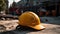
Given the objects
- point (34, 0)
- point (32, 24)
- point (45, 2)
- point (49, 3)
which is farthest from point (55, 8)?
point (32, 24)

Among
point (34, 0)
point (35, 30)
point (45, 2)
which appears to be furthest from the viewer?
point (34, 0)

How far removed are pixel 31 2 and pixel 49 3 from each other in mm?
16806

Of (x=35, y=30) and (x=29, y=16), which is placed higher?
(x=29, y=16)

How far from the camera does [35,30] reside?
11.9m

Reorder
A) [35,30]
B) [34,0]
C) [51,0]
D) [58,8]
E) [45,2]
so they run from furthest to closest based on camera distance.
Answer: [34,0]
[45,2]
[51,0]
[58,8]
[35,30]

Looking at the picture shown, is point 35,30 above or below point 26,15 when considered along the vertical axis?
below

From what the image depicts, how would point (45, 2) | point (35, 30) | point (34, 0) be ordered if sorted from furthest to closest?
point (34, 0), point (45, 2), point (35, 30)

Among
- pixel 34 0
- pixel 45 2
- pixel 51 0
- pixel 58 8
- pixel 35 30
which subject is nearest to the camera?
pixel 35 30

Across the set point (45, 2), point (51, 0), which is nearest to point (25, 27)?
point (51, 0)

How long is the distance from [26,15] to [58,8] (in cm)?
2233

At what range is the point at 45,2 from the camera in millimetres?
40062

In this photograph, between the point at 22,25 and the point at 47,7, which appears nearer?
the point at 22,25

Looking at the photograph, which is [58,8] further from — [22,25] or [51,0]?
[22,25]

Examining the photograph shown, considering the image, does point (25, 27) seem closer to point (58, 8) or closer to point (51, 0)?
point (58, 8)
